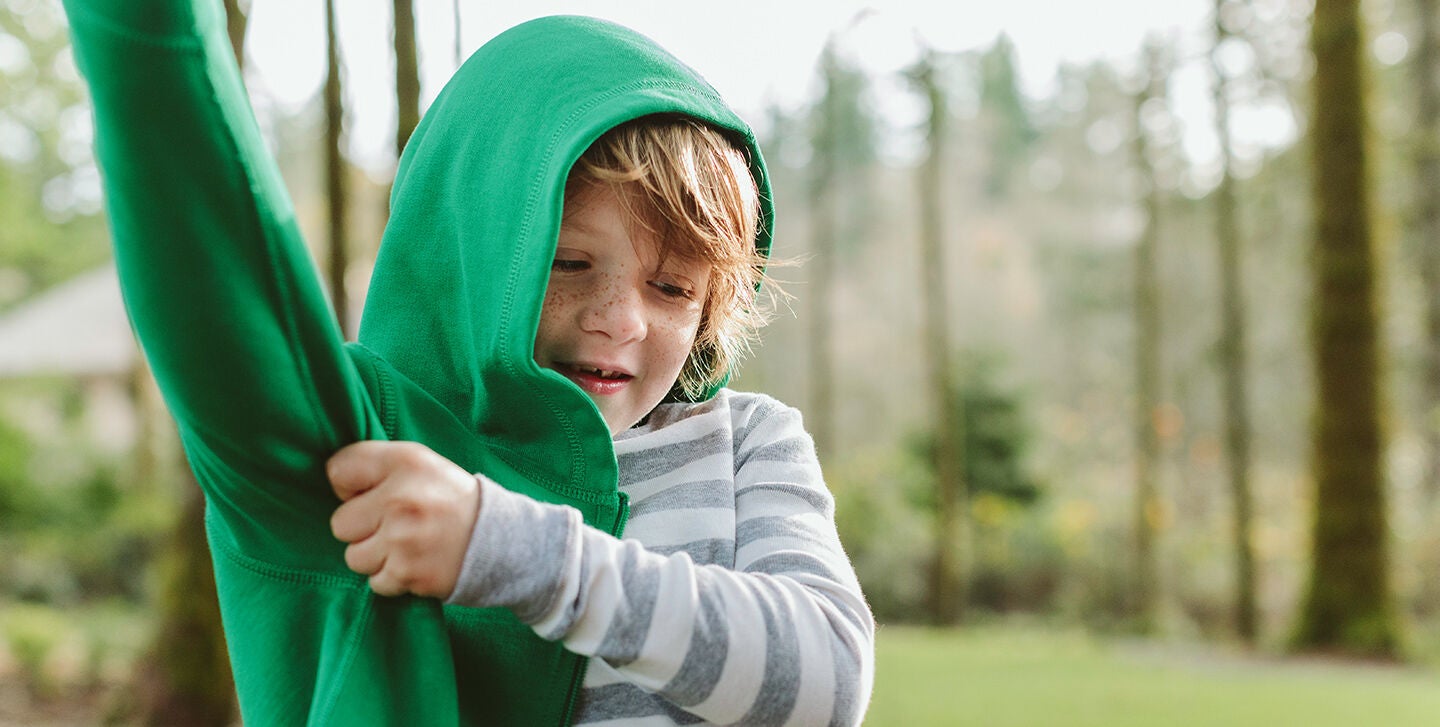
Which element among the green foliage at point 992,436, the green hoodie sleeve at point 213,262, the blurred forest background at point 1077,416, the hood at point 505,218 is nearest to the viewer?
the green hoodie sleeve at point 213,262

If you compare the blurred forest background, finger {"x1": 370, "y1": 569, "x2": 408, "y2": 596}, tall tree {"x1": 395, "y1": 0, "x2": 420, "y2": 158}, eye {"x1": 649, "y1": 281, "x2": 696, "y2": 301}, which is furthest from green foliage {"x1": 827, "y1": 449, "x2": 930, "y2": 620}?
finger {"x1": 370, "y1": 569, "x2": 408, "y2": 596}

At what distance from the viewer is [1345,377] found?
28.4 ft

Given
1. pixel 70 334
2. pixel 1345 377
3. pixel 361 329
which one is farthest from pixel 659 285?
pixel 70 334

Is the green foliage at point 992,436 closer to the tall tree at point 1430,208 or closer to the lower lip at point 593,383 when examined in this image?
the tall tree at point 1430,208

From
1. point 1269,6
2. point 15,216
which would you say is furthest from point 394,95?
point 15,216

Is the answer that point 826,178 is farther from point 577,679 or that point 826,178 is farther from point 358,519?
point 358,519

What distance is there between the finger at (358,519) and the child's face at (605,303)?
29 cm

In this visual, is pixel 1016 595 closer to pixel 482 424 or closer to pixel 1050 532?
pixel 1050 532

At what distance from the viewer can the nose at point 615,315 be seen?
105 cm

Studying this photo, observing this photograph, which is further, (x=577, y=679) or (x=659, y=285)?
(x=659, y=285)

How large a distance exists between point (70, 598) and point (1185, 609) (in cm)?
1472

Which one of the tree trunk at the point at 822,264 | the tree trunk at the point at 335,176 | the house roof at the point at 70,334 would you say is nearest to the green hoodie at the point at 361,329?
the tree trunk at the point at 335,176

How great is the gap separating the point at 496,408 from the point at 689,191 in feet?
0.95

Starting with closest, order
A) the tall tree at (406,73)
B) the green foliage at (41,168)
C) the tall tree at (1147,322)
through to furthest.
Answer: the tall tree at (406,73)
the green foliage at (41,168)
the tall tree at (1147,322)
